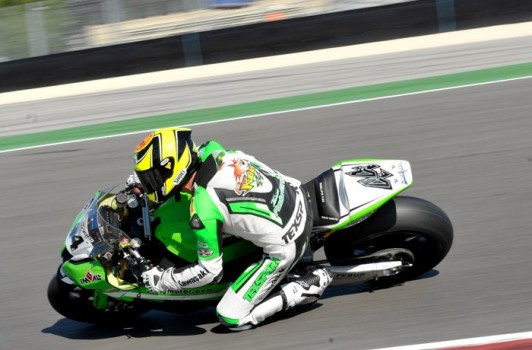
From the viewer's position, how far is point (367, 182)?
6094 millimetres

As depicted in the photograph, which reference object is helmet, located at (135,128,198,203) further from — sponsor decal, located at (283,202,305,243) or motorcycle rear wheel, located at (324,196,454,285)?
motorcycle rear wheel, located at (324,196,454,285)

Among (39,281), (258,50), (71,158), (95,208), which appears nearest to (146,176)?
(95,208)

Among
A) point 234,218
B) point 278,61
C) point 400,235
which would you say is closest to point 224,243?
point 234,218

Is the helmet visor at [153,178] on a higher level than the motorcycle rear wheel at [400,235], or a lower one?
higher

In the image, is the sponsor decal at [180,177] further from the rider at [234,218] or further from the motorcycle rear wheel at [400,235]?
the motorcycle rear wheel at [400,235]

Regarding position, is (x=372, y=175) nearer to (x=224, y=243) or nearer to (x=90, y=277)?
(x=224, y=243)

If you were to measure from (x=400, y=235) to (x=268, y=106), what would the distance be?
5392 mm

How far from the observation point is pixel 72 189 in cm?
914

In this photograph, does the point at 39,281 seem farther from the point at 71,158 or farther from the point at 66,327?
the point at 71,158

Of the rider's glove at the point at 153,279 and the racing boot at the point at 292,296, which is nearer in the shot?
the rider's glove at the point at 153,279

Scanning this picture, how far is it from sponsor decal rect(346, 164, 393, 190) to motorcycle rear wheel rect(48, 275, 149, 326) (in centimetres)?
167

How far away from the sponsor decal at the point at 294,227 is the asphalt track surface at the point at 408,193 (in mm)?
628

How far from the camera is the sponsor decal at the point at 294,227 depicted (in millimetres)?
5789

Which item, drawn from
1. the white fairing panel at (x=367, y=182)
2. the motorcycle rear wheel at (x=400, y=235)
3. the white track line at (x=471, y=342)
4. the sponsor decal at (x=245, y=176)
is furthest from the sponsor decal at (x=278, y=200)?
the white track line at (x=471, y=342)
